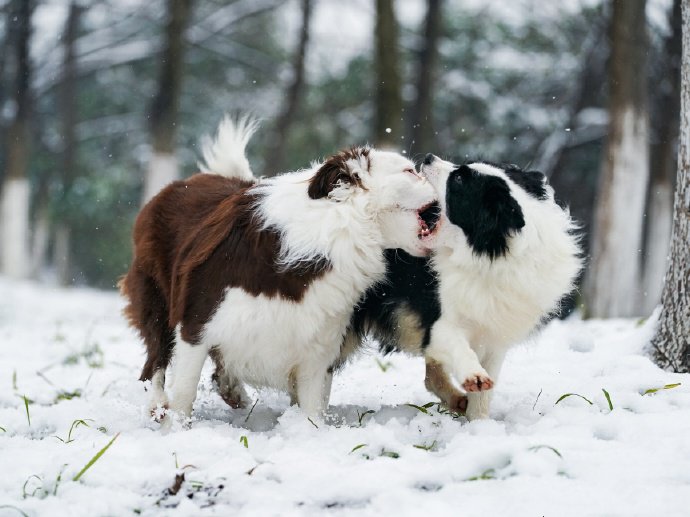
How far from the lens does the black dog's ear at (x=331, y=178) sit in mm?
3902

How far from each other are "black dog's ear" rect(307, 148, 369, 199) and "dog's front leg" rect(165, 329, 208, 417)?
100cm

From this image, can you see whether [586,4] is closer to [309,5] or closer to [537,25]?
[537,25]

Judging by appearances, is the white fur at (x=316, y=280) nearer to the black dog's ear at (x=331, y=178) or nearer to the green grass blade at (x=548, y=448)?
the black dog's ear at (x=331, y=178)

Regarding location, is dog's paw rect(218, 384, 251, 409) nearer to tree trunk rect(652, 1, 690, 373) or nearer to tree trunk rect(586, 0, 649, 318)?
tree trunk rect(652, 1, 690, 373)

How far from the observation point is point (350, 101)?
19.5 metres

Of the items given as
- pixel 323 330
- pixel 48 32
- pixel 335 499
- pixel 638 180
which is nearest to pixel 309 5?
pixel 48 32

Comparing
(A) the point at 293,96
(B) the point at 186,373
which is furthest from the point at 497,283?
Answer: (A) the point at 293,96

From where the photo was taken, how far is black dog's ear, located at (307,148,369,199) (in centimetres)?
390

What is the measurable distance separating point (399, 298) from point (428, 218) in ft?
1.47

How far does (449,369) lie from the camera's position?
4004 millimetres

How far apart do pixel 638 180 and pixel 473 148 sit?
6.07 metres

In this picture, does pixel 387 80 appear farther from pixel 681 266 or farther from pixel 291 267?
pixel 291 267

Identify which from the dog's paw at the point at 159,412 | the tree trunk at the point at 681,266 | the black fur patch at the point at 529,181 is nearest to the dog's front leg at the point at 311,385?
the dog's paw at the point at 159,412

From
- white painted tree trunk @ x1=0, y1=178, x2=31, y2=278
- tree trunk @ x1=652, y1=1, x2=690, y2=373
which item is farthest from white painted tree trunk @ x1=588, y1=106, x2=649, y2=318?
white painted tree trunk @ x1=0, y1=178, x2=31, y2=278
